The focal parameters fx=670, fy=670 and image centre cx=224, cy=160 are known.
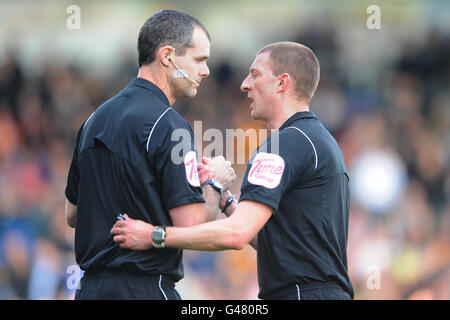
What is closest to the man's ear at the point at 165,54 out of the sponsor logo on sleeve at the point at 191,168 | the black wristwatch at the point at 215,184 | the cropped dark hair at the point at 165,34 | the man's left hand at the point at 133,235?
the cropped dark hair at the point at 165,34

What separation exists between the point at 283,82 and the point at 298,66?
0.42ft

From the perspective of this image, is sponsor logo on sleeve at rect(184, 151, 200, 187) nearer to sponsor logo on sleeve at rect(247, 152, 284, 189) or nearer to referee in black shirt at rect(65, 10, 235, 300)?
referee in black shirt at rect(65, 10, 235, 300)

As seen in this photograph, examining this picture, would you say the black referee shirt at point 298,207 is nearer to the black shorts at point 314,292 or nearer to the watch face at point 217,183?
the black shorts at point 314,292

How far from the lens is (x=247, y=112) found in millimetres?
8352

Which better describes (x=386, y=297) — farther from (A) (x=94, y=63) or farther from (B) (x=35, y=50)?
(B) (x=35, y=50)

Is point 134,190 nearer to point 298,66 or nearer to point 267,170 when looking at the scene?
point 267,170

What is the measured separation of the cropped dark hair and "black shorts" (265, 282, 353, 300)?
145 centimetres

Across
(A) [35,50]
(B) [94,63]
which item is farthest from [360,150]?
(A) [35,50]

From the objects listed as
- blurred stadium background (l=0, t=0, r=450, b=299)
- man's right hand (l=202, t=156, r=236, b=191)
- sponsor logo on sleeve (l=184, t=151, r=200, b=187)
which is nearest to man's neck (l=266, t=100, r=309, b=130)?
man's right hand (l=202, t=156, r=236, b=191)

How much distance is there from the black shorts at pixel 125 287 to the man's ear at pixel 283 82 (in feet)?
4.31

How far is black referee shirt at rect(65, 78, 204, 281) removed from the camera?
342cm

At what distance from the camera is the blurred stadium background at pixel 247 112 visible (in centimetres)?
752

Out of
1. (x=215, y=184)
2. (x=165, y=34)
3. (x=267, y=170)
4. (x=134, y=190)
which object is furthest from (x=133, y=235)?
(x=165, y=34)

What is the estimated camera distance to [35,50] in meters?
8.75
